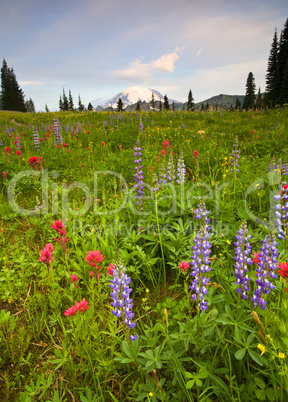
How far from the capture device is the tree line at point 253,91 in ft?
106

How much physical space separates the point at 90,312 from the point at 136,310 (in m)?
0.48

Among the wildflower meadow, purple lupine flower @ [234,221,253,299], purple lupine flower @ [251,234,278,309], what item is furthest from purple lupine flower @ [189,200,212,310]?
purple lupine flower @ [251,234,278,309]

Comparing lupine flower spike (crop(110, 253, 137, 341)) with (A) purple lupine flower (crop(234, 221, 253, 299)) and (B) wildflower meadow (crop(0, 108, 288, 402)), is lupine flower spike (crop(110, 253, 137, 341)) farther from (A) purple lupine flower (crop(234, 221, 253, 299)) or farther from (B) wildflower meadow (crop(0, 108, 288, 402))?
(A) purple lupine flower (crop(234, 221, 253, 299))

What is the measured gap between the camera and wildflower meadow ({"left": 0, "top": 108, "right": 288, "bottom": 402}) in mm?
1475

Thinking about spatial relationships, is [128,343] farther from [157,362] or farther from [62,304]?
[62,304]

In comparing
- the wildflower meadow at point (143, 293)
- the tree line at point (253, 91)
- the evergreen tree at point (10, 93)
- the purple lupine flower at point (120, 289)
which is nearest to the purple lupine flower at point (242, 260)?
the wildflower meadow at point (143, 293)

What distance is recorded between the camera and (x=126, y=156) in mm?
5355

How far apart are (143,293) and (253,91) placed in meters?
80.1

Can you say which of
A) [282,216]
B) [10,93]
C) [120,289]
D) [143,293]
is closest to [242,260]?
[282,216]

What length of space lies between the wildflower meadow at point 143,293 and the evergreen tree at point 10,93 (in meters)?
70.6

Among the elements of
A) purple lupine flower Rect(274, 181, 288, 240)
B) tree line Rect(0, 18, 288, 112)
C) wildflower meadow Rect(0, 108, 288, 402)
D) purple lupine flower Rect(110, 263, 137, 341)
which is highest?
tree line Rect(0, 18, 288, 112)

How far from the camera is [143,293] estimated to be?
2.41m

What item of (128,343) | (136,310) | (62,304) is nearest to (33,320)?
(62,304)

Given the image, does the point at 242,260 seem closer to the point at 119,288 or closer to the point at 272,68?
the point at 119,288
